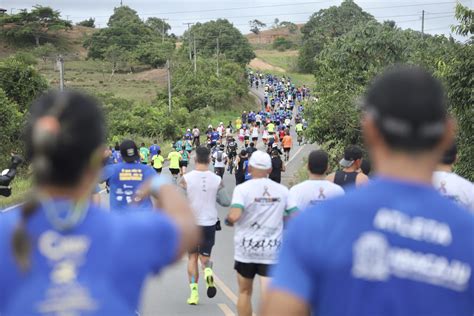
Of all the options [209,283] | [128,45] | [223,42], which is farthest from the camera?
[223,42]

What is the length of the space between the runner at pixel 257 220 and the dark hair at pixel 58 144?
456 centimetres

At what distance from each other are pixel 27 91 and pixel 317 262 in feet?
114

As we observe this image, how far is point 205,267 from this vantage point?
9023mm

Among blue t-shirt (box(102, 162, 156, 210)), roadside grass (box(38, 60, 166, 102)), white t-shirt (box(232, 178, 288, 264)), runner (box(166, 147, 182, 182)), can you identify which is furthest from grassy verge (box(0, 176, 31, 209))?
roadside grass (box(38, 60, 166, 102))

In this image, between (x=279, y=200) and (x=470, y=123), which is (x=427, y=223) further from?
(x=470, y=123)

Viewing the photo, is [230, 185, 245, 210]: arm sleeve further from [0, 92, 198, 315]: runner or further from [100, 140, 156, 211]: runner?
[0, 92, 198, 315]: runner

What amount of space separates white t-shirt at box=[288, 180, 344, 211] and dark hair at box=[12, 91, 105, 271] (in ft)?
15.5

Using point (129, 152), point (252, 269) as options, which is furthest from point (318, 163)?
point (129, 152)

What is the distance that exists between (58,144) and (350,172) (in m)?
6.80

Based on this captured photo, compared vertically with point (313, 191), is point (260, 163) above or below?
above

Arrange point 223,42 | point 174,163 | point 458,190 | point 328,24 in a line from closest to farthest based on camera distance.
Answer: point 458,190 < point 174,163 < point 328,24 < point 223,42

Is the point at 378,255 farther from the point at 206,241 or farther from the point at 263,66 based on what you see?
the point at 263,66

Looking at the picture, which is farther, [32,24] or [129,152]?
[32,24]

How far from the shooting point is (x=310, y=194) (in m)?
6.90
